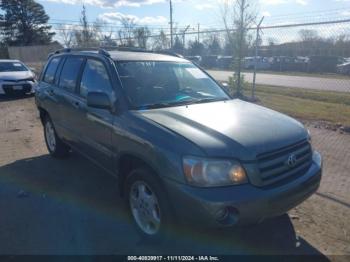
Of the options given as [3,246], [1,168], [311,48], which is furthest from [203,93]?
[311,48]

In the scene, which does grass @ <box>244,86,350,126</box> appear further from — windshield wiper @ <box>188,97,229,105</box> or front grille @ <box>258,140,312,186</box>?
front grille @ <box>258,140,312,186</box>

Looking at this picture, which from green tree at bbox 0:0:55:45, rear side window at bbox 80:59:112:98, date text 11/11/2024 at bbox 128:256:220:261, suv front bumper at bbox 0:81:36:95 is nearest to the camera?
date text 11/11/2024 at bbox 128:256:220:261

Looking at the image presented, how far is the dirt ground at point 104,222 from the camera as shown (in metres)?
3.34

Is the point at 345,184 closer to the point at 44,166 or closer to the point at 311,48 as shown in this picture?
the point at 44,166

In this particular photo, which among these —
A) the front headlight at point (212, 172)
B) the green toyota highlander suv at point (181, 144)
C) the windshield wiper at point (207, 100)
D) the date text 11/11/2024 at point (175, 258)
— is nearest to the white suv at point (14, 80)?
the green toyota highlander suv at point (181, 144)

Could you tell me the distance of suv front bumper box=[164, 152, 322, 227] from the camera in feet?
8.85

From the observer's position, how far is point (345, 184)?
4.74 meters

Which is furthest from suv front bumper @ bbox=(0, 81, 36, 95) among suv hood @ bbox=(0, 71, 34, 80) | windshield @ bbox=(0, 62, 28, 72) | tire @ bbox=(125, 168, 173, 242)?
tire @ bbox=(125, 168, 173, 242)

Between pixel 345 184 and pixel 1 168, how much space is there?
5473 mm

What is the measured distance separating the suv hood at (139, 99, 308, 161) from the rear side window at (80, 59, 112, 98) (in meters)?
0.75

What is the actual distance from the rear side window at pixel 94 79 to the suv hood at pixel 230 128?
0.75 metres

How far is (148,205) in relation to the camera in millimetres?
3314

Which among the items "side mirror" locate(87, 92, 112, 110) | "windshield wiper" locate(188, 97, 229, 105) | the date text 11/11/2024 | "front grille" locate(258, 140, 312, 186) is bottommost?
the date text 11/11/2024

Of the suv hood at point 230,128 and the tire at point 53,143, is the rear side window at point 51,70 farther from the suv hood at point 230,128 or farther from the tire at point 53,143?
the suv hood at point 230,128
